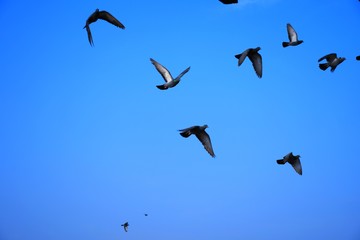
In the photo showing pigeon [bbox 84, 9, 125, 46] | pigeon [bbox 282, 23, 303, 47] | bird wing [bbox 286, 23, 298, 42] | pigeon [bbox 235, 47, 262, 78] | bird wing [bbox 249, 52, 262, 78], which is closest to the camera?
pigeon [bbox 84, 9, 125, 46]

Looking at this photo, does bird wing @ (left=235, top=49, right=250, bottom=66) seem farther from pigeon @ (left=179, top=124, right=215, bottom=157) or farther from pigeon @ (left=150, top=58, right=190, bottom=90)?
pigeon @ (left=179, top=124, right=215, bottom=157)

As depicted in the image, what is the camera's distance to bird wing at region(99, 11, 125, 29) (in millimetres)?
21111

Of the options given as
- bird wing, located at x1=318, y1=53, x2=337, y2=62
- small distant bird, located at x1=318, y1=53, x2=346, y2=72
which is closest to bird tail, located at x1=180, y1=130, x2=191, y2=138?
small distant bird, located at x1=318, y1=53, x2=346, y2=72

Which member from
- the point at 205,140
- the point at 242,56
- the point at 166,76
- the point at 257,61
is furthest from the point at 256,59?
the point at 205,140

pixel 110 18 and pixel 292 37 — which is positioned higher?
pixel 110 18

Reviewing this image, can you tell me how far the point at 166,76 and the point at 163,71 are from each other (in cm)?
46

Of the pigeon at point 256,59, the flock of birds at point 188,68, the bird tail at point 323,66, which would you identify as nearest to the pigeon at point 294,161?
the flock of birds at point 188,68

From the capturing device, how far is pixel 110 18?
21344 mm

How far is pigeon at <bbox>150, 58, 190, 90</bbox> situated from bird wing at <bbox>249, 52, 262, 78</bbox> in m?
3.66

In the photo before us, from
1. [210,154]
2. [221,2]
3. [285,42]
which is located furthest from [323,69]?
[221,2]

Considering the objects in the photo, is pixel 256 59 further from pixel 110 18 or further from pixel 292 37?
pixel 110 18

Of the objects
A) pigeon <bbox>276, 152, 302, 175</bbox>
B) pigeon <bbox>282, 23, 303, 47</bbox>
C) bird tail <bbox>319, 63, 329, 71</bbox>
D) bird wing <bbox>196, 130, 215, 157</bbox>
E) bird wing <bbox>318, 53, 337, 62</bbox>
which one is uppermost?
pigeon <bbox>282, 23, 303, 47</bbox>

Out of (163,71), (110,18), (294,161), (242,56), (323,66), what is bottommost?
(294,161)

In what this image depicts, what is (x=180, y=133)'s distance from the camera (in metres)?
22.1
